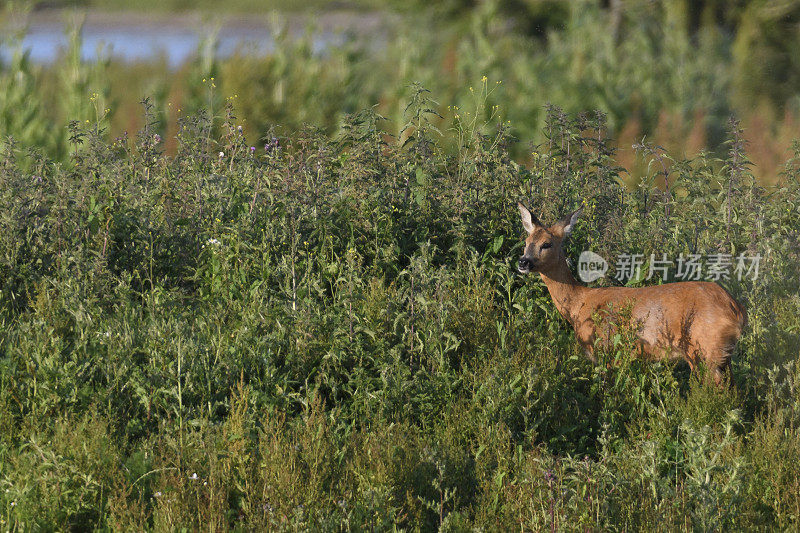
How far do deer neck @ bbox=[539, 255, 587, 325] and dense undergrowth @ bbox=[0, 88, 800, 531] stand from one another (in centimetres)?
11

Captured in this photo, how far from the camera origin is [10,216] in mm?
5590

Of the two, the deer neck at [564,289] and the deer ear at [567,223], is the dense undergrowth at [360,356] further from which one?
the deer ear at [567,223]

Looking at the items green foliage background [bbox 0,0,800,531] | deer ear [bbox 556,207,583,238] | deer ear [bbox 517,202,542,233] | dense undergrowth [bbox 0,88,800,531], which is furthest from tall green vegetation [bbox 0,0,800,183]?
deer ear [bbox 556,207,583,238]

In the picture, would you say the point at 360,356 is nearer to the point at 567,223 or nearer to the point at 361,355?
the point at 361,355

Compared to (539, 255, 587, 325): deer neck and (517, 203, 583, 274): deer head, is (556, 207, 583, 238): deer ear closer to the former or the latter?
(517, 203, 583, 274): deer head

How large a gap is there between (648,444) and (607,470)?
0.64ft

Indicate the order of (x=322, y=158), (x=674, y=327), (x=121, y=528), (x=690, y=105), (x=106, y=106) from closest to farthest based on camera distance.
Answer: (x=121, y=528), (x=674, y=327), (x=322, y=158), (x=106, y=106), (x=690, y=105)

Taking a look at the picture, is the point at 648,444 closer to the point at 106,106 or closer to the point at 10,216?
the point at 10,216

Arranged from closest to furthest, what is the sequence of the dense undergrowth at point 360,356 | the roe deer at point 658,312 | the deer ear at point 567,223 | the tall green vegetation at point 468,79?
the dense undergrowth at point 360,356 < the roe deer at point 658,312 < the deer ear at point 567,223 < the tall green vegetation at point 468,79

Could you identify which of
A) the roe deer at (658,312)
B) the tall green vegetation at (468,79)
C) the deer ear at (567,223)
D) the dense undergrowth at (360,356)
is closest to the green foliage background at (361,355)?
the dense undergrowth at (360,356)

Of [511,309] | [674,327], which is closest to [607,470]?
[674,327]

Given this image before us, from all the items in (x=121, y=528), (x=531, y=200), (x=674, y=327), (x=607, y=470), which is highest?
(x=531, y=200)

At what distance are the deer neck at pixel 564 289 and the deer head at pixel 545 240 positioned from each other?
0.04 metres

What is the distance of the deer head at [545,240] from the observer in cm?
557
